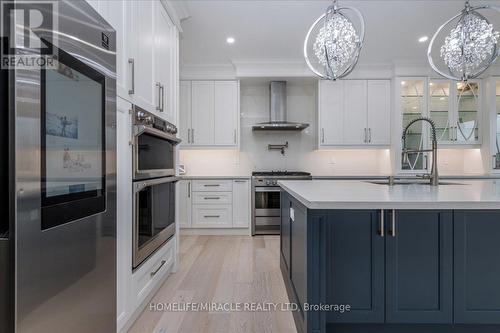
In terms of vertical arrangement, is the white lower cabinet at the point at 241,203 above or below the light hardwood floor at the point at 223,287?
above

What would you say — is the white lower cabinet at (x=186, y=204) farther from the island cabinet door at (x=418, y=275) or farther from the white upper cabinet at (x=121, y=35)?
the island cabinet door at (x=418, y=275)

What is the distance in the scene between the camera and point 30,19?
0.75 meters

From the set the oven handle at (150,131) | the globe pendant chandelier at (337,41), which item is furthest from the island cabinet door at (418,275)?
the oven handle at (150,131)

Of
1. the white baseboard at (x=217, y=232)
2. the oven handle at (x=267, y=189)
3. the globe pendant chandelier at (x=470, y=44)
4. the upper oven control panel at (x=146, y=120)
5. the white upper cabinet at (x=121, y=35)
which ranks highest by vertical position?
the globe pendant chandelier at (x=470, y=44)

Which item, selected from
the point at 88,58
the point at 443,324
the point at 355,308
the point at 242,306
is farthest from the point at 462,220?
the point at 88,58

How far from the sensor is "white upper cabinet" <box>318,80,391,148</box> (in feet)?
14.0

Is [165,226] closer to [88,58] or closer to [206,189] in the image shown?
[88,58]

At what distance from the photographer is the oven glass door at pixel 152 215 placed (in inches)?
68.7

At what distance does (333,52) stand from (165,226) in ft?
6.38

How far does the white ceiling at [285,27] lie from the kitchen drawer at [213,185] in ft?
6.04

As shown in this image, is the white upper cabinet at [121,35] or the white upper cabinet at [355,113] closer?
the white upper cabinet at [121,35]

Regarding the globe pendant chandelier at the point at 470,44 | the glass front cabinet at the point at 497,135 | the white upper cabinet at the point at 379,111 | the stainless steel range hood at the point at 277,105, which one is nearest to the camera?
the globe pendant chandelier at the point at 470,44

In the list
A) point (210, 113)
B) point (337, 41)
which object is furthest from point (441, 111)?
point (210, 113)

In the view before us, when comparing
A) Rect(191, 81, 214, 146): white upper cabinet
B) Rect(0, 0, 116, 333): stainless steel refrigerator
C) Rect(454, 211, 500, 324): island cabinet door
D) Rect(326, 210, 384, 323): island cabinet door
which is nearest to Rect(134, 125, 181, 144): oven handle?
Rect(0, 0, 116, 333): stainless steel refrigerator
